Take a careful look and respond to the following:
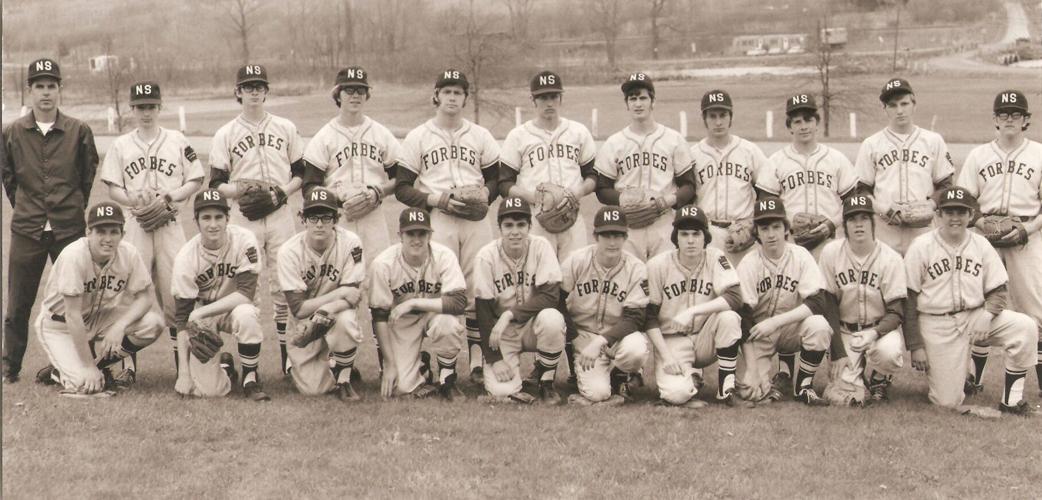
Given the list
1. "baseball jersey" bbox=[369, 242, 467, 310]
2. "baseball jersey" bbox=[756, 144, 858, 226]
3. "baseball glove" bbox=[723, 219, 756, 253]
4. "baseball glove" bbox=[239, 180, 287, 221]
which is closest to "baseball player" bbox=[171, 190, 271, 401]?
"baseball glove" bbox=[239, 180, 287, 221]

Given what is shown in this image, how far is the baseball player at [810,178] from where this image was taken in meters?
9.02

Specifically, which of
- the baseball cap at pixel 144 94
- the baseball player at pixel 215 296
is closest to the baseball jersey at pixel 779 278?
the baseball player at pixel 215 296

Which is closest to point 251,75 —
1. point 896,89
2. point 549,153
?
point 549,153

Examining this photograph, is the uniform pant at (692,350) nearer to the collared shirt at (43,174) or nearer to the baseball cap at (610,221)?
the baseball cap at (610,221)

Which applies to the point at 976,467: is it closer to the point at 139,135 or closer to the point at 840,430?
the point at 840,430

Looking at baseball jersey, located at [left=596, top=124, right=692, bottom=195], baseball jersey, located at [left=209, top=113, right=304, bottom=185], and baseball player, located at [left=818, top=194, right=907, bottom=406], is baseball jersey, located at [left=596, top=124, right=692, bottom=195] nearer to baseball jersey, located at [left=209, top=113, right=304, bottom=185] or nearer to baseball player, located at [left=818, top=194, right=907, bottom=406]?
baseball player, located at [left=818, top=194, right=907, bottom=406]

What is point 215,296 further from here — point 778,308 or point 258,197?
point 778,308

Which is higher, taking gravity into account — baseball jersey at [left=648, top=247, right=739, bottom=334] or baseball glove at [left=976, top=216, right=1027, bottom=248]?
baseball glove at [left=976, top=216, right=1027, bottom=248]

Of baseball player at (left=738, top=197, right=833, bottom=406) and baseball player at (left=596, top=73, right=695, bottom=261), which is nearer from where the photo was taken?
baseball player at (left=738, top=197, right=833, bottom=406)

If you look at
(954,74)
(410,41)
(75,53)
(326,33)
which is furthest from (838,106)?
(75,53)

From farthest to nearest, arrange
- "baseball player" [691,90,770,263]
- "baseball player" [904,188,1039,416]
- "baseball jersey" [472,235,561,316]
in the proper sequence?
"baseball player" [691,90,770,263] → "baseball jersey" [472,235,561,316] → "baseball player" [904,188,1039,416]

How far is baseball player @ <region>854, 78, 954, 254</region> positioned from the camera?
910 centimetres

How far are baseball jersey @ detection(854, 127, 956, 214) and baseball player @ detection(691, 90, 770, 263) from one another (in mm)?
1008

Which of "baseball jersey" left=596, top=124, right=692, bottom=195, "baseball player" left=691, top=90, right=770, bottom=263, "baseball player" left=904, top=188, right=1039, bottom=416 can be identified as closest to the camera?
"baseball player" left=904, top=188, right=1039, bottom=416
